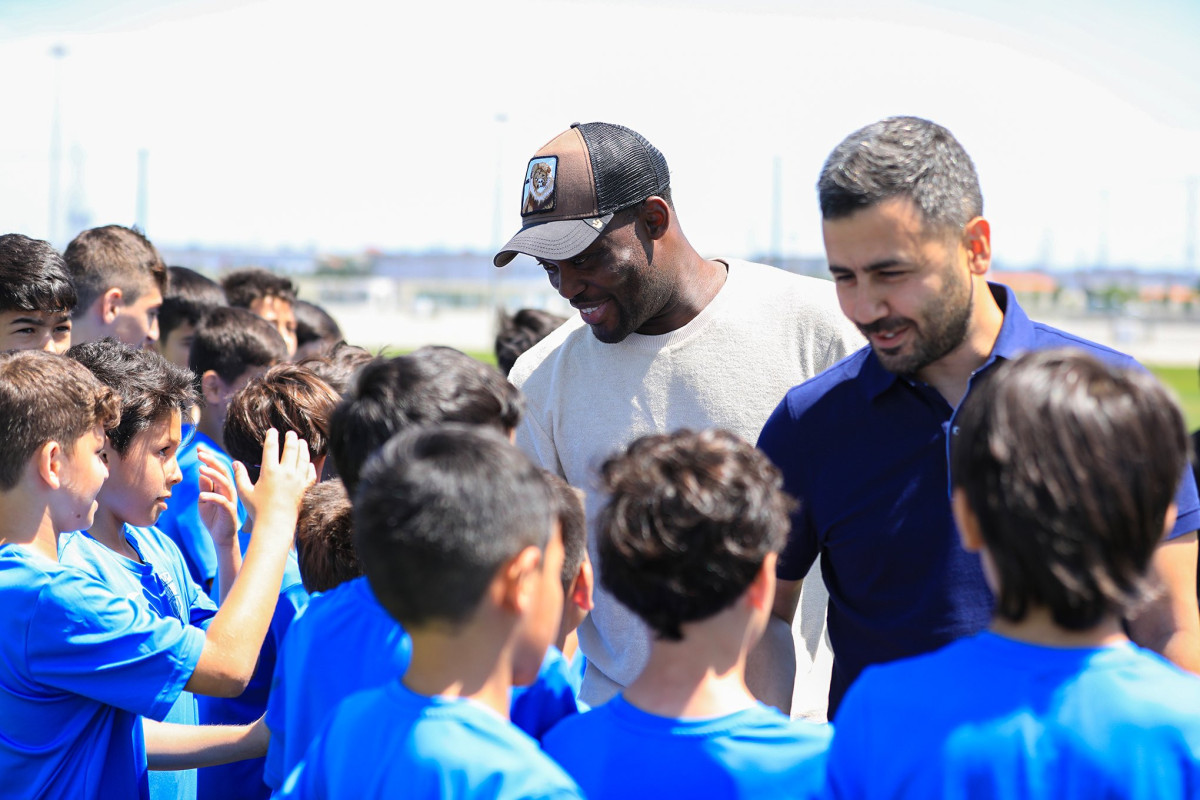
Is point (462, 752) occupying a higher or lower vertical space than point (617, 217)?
lower

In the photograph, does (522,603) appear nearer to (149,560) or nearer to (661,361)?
(661,361)

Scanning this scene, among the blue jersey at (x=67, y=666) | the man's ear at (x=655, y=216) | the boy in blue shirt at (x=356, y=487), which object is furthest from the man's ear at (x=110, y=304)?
the boy in blue shirt at (x=356, y=487)

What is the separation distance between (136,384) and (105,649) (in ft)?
3.29

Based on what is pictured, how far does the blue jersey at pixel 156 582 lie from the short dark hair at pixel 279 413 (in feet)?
1.38

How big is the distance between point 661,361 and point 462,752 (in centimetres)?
181

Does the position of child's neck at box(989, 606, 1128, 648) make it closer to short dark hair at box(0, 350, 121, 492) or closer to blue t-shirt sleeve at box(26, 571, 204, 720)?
blue t-shirt sleeve at box(26, 571, 204, 720)

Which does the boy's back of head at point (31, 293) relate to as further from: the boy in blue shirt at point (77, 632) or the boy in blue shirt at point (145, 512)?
the boy in blue shirt at point (77, 632)

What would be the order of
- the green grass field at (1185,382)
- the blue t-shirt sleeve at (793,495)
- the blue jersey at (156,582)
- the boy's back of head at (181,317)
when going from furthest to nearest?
the green grass field at (1185,382) → the boy's back of head at (181,317) → the blue jersey at (156,582) → the blue t-shirt sleeve at (793,495)

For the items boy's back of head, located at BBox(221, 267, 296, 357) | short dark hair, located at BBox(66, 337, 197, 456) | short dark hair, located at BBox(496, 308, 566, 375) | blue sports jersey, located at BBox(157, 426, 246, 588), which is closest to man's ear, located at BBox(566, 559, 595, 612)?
→ short dark hair, located at BBox(66, 337, 197, 456)

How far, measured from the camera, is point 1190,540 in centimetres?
209

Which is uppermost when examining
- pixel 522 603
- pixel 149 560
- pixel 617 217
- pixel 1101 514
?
pixel 617 217

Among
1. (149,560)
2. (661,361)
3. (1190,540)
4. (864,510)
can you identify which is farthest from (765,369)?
(149,560)

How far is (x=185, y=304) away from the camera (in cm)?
625

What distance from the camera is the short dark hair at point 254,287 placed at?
7.17m
